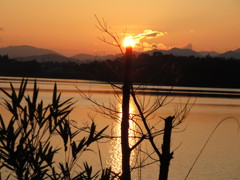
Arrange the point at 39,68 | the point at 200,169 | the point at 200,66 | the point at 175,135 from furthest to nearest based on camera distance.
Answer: the point at 39,68 → the point at 200,66 → the point at 175,135 → the point at 200,169

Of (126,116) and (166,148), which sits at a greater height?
(126,116)

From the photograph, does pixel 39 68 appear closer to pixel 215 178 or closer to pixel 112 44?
pixel 215 178

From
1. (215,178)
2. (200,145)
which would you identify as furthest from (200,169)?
(200,145)

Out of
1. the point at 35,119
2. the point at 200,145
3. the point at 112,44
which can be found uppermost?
the point at 112,44

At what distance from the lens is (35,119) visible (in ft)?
18.2

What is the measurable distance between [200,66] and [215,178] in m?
76.6

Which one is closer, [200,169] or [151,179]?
[151,179]

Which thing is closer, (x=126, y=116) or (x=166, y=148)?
(x=126, y=116)

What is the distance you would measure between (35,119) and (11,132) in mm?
458

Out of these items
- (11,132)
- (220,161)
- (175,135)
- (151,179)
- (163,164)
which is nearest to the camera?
(163,164)

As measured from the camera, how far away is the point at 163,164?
4.67 metres

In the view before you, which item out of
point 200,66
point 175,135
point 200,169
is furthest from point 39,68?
point 200,169

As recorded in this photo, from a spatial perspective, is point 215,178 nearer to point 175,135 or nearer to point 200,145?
point 200,145

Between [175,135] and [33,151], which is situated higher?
[33,151]
